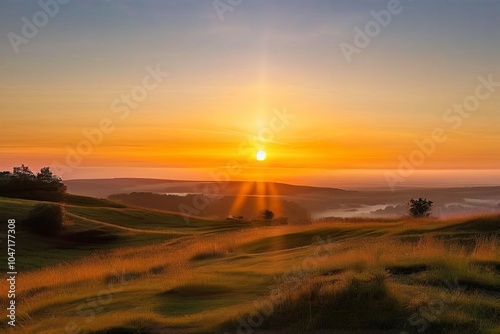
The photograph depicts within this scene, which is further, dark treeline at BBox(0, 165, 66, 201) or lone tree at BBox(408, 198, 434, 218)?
dark treeline at BBox(0, 165, 66, 201)

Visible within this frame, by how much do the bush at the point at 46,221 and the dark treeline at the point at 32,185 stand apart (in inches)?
1111

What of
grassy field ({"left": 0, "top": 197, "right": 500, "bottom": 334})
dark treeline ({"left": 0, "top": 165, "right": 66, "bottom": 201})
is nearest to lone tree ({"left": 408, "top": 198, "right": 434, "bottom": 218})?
grassy field ({"left": 0, "top": 197, "right": 500, "bottom": 334})

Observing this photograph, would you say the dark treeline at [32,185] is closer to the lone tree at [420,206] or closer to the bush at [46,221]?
the bush at [46,221]

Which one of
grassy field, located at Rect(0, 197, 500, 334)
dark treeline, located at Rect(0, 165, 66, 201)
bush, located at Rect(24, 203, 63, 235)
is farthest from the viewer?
dark treeline, located at Rect(0, 165, 66, 201)

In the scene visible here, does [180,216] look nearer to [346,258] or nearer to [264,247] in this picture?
[264,247]

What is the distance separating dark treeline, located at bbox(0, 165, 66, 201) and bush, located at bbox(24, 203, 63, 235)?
28.2 meters

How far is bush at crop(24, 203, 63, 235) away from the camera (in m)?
47.6

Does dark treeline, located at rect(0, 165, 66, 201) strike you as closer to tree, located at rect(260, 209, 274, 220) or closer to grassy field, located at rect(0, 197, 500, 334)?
tree, located at rect(260, 209, 274, 220)

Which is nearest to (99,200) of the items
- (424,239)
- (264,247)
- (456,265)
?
(264,247)

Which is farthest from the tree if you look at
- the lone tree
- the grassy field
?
the grassy field

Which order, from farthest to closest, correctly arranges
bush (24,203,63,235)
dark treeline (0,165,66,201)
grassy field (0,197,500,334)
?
dark treeline (0,165,66,201)
bush (24,203,63,235)
grassy field (0,197,500,334)

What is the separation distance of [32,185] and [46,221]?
32.4 m

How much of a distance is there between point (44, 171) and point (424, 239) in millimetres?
67795

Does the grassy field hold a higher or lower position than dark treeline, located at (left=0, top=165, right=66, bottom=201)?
lower
